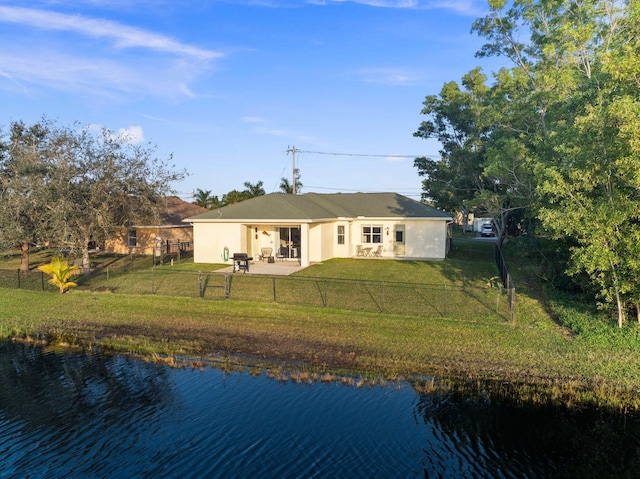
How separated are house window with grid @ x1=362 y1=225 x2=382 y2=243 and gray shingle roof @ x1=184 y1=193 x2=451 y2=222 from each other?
2.83ft

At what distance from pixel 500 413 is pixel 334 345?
5167 mm

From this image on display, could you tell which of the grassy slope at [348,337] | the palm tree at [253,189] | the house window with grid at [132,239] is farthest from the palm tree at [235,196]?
the grassy slope at [348,337]

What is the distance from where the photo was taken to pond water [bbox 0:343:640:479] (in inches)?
298

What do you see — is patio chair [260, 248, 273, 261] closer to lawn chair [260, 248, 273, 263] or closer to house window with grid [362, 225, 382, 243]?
lawn chair [260, 248, 273, 263]

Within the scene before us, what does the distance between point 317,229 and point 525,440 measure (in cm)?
1921

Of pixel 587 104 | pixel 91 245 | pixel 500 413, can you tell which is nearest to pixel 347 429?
pixel 500 413

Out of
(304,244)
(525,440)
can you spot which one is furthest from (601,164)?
(304,244)

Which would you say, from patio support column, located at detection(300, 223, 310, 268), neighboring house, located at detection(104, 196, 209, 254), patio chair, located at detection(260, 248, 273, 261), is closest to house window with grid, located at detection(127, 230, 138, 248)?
neighboring house, located at detection(104, 196, 209, 254)

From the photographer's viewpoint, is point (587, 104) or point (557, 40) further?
point (557, 40)

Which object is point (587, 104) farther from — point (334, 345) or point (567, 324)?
point (334, 345)

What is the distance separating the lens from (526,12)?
2197cm

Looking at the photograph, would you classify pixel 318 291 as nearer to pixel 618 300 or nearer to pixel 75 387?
pixel 75 387

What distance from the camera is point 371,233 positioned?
29.8 metres

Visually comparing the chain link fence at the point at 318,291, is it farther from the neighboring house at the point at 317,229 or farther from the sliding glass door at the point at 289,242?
the sliding glass door at the point at 289,242
